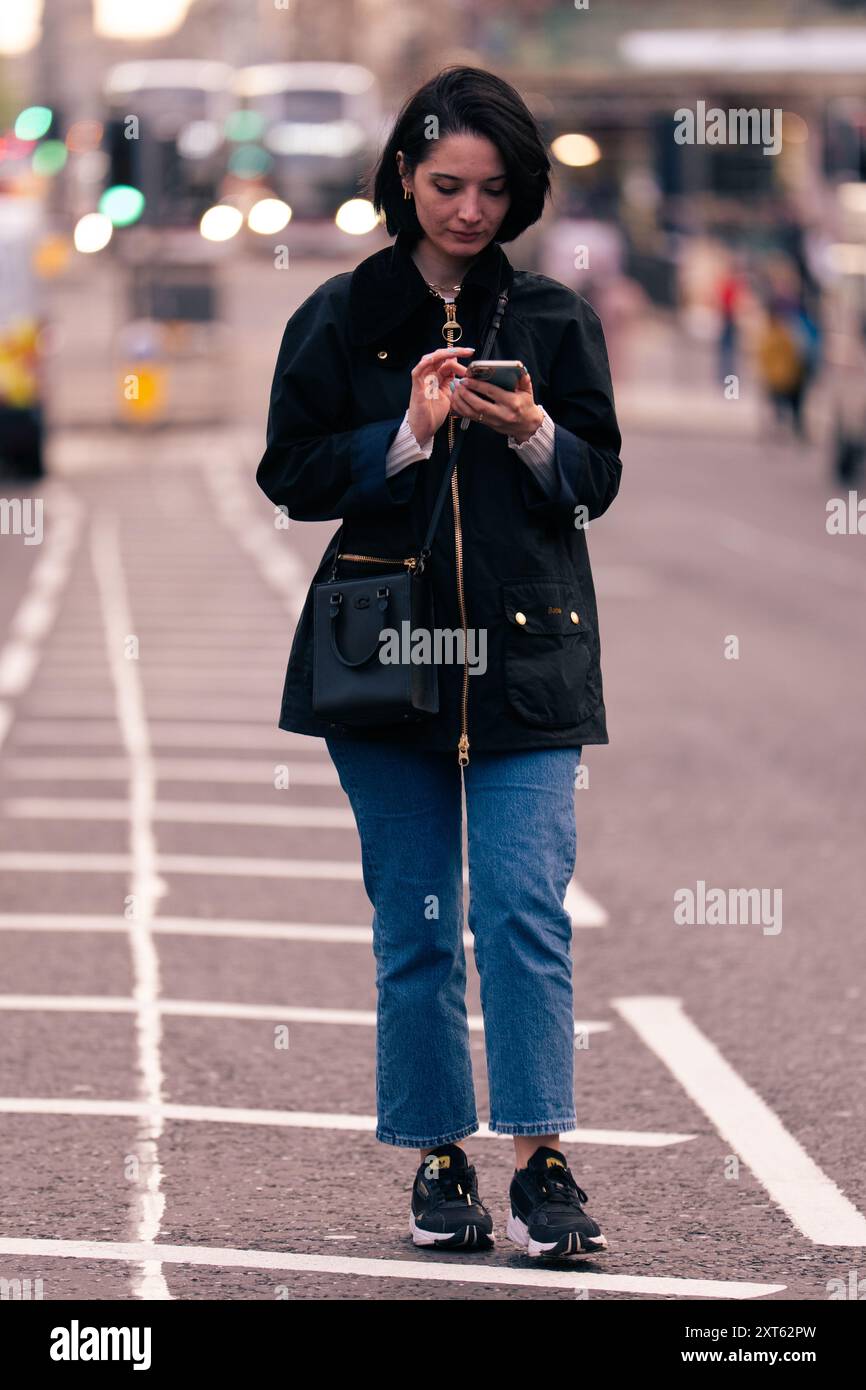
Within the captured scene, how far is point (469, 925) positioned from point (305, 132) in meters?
62.4

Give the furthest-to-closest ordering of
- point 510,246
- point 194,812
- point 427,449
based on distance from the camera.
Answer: point 510,246 → point 194,812 → point 427,449

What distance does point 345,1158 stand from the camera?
5.48m

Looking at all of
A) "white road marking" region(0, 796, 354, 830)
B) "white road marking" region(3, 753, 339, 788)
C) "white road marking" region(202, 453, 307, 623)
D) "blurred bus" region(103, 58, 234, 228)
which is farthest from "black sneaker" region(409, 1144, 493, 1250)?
"blurred bus" region(103, 58, 234, 228)

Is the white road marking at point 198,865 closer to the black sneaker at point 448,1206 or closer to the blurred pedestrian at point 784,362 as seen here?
the black sneaker at point 448,1206

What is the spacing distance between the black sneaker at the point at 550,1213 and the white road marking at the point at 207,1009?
2054 millimetres

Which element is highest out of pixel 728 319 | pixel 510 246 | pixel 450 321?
pixel 510 246

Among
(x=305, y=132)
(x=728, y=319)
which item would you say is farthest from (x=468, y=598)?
(x=305, y=132)

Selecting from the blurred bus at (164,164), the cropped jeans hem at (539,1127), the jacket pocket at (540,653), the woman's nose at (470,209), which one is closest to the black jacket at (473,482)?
the jacket pocket at (540,653)

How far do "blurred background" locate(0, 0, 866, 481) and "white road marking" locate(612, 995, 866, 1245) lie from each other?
6.55ft

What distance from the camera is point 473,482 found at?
463 centimetres

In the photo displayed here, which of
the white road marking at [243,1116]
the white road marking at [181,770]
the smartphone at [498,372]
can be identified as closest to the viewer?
the smartphone at [498,372]

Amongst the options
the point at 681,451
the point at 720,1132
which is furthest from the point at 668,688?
the point at 681,451

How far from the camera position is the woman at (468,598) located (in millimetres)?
4590

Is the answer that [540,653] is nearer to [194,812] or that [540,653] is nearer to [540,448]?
[540,448]
